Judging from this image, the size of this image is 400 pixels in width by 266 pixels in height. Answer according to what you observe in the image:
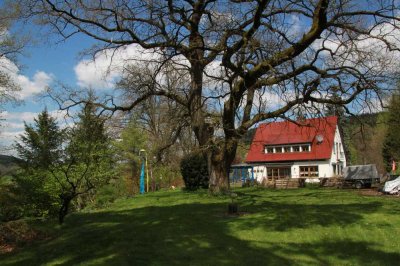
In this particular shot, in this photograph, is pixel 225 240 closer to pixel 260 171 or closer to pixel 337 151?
pixel 260 171

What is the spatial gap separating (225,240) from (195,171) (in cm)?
2105

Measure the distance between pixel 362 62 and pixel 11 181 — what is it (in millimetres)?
16689

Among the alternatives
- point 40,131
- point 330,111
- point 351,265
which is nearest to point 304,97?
point 330,111

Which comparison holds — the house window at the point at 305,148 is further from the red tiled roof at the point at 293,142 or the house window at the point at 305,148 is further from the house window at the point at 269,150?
the house window at the point at 269,150

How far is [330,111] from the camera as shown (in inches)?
803

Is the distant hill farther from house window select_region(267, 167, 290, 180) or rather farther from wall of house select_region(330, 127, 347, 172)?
wall of house select_region(330, 127, 347, 172)

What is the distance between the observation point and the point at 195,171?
104 ft

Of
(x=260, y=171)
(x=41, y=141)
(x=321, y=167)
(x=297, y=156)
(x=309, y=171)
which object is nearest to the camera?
(x=41, y=141)

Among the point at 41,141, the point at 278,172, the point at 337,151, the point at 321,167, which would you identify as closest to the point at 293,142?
the point at 278,172

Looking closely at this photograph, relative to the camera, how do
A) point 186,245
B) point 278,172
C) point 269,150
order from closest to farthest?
point 186,245 → point 278,172 → point 269,150

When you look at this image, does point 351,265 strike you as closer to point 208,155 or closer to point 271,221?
point 271,221

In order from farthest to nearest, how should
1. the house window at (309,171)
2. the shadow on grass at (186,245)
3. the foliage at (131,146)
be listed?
the house window at (309,171) → the foliage at (131,146) → the shadow on grass at (186,245)

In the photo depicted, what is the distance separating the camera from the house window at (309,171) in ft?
168

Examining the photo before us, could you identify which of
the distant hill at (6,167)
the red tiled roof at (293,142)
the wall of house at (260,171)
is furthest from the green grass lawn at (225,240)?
the wall of house at (260,171)
